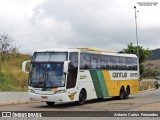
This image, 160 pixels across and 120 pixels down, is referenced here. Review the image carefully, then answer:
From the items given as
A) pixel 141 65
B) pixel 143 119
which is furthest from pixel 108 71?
pixel 141 65

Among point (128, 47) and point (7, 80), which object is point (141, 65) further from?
point (7, 80)

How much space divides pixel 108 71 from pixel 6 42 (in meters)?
22.3

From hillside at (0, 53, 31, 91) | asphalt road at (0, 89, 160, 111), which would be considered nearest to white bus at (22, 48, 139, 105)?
asphalt road at (0, 89, 160, 111)

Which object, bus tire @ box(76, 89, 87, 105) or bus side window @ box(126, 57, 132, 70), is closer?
bus tire @ box(76, 89, 87, 105)

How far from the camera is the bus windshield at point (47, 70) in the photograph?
76.3ft

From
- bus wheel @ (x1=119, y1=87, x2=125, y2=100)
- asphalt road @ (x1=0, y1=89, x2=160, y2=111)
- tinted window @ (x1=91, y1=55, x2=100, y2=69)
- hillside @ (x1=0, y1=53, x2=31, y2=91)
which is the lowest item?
asphalt road @ (x1=0, y1=89, x2=160, y2=111)

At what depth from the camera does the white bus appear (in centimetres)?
2322

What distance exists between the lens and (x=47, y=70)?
23500 millimetres

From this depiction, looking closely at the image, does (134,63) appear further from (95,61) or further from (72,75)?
(72,75)

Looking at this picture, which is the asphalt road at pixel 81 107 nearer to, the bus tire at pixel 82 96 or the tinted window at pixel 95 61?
the bus tire at pixel 82 96

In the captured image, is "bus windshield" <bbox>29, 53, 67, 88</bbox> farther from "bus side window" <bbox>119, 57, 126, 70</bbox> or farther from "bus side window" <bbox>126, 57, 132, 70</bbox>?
"bus side window" <bbox>126, 57, 132, 70</bbox>

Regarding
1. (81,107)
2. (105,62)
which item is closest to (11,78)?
(105,62)

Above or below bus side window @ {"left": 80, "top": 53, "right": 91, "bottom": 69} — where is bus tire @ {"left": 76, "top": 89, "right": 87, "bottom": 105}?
below

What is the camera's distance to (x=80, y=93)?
2528 cm
